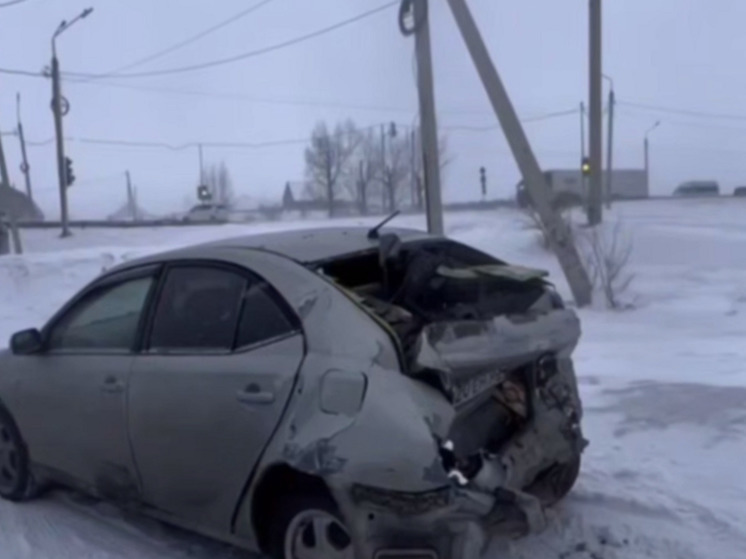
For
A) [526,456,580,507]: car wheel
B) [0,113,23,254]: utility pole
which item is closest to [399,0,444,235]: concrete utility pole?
[526,456,580,507]: car wheel

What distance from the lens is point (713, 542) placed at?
17.3 feet

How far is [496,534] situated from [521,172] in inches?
436

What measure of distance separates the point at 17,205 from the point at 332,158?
1240 inches

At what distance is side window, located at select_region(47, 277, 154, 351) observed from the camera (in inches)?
223

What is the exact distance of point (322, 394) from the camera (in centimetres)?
454

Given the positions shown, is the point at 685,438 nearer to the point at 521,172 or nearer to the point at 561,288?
the point at 521,172

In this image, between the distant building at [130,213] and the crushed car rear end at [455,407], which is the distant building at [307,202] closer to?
the distant building at [130,213]

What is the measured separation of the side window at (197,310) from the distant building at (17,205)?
26.1 m

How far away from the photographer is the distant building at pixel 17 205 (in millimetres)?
31784

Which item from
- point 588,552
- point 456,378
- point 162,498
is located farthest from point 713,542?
point 162,498

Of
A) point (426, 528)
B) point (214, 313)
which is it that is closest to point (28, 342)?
point (214, 313)

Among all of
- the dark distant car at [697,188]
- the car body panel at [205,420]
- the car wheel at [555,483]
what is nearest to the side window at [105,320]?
the car body panel at [205,420]

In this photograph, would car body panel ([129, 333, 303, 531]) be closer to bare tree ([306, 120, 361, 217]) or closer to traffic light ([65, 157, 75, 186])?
traffic light ([65, 157, 75, 186])

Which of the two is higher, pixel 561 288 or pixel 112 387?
pixel 112 387
